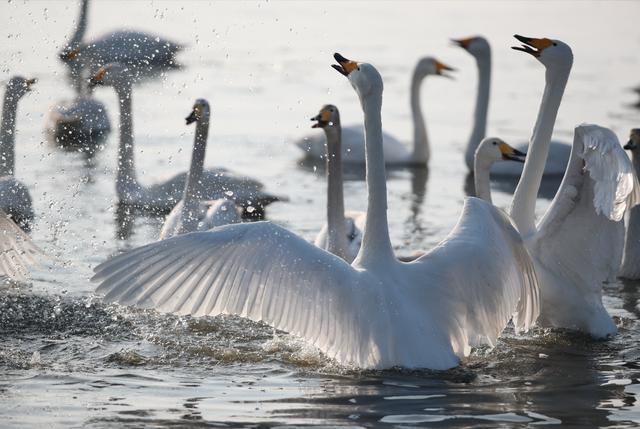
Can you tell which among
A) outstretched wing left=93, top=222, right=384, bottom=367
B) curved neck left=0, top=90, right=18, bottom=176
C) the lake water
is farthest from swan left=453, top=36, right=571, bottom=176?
outstretched wing left=93, top=222, right=384, bottom=367

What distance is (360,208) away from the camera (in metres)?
12.7

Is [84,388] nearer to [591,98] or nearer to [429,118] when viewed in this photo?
[429,118]

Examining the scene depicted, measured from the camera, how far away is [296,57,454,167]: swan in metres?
14.8

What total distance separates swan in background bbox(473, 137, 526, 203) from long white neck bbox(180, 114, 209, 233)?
2129mm

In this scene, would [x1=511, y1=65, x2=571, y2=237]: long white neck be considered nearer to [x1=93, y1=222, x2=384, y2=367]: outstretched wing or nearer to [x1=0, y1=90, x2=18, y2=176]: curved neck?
[x1=93, y1=222, x2=384, y2=367]: outstretched wing

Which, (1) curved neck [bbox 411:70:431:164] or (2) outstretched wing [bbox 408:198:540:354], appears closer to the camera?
(2) outstretched wing [bbox 408:198:540:354]

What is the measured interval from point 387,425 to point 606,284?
4.25 metres

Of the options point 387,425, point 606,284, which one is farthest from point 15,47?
point 387,425

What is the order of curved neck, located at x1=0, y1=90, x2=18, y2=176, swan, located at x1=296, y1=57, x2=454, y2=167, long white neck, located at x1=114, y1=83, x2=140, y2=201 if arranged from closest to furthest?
curved neck, located at x1=0, y1=90, x2=18, y2=176 → long white neck, located at x1=114, y1=83, x2=140, y2=201 → swan, located at x1=296, y1=57, x2=454, y2=167

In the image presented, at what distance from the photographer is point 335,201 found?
973 cm

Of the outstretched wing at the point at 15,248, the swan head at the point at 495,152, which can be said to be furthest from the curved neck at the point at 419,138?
the outstretched wing at the point at 15,248

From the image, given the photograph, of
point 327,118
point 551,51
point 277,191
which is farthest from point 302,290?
point 277,191

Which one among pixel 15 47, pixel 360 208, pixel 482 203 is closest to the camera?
pixel 482 203

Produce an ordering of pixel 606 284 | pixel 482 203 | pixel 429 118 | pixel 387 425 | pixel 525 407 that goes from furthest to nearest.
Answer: pixel 429 118 < pixel 606 284 < pixel 482 203 < pixel 525 407 < pixel 387 425
